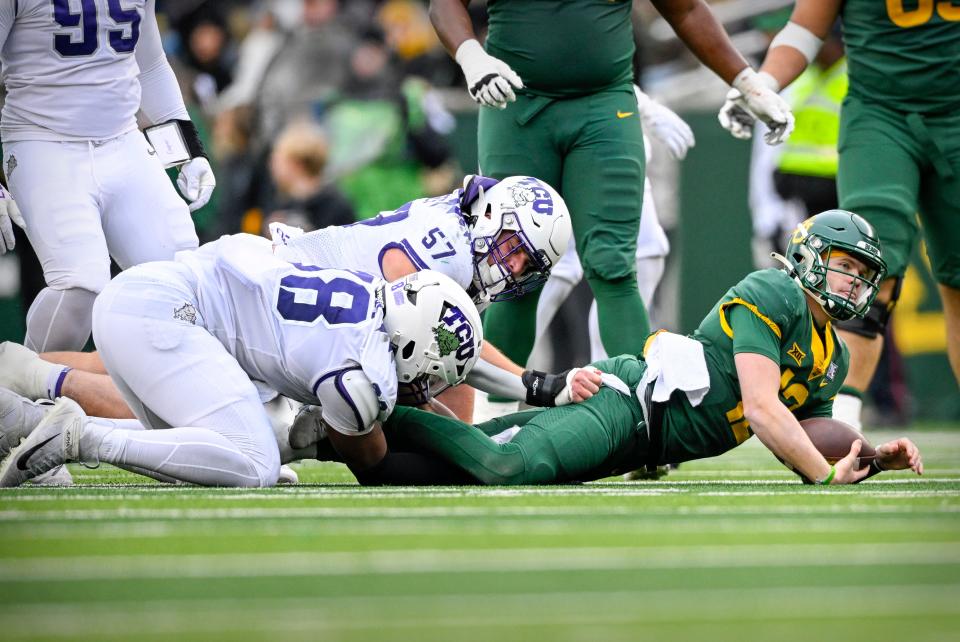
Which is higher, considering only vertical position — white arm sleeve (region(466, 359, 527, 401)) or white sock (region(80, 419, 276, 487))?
white sock (region(80, 419, 276, 487))

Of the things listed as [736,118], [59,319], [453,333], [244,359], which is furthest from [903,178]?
[59,319]

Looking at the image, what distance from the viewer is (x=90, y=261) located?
190 inches

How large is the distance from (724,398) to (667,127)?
2.71m

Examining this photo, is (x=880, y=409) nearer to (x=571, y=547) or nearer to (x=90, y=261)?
(x=90, y=261)

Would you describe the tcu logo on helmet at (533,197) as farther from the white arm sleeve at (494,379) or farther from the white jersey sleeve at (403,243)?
the white arm sleeve at (494,379)

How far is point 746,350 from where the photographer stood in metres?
4.20

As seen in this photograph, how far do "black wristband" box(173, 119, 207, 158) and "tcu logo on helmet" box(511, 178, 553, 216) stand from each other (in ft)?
4.84

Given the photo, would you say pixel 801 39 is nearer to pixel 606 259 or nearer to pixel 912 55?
pixel 912 55

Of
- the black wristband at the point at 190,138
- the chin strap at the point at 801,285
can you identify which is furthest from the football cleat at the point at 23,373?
the chin strap at the point at 801,285

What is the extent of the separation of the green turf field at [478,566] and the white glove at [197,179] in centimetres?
195

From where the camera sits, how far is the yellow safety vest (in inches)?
337

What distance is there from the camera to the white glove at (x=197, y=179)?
5527 millimetres

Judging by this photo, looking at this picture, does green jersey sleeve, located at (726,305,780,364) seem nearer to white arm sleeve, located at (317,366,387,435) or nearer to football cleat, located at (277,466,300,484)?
white arm sleeve, located at (317,366,387,435)

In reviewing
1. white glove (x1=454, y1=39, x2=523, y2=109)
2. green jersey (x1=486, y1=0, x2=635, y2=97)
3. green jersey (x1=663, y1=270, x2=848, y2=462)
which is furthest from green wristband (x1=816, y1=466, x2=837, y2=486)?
green jersey (x1=486, y1=0, x2=635, y2=97)
